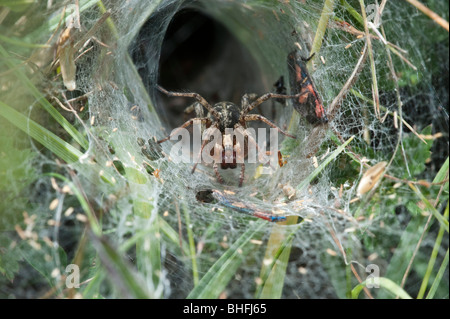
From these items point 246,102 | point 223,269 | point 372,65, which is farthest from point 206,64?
point 223,269

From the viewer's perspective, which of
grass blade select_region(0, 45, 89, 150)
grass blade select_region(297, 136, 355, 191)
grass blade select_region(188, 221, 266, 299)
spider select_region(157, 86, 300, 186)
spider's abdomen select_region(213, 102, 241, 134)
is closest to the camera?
grass blade select_region(188, 221, 266, 299)

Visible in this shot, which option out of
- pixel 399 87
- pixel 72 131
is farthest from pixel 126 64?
pixel 399 87

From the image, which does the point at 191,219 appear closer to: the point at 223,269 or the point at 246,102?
the point at 223,269

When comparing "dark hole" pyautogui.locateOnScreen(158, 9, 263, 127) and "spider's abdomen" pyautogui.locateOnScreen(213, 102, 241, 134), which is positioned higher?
"dark hole" pyautogui.locateOnScreen(158, 9, 263, 127)

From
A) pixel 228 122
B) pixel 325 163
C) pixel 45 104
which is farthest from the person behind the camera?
pixel 228 122

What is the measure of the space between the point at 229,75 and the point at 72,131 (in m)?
2.81

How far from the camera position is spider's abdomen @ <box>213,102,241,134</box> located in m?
3.36

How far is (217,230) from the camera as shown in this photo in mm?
2676

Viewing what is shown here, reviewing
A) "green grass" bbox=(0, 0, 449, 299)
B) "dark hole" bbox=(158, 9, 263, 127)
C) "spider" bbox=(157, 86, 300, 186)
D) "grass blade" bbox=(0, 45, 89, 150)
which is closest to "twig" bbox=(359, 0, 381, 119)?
"green grass" bbox=(0, 0, 449, 299)

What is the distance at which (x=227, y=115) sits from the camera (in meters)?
3.41

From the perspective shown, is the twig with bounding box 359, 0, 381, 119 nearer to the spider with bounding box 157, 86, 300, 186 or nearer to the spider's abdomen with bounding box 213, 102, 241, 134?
the spider with bounding box 157, 86, 300, 186

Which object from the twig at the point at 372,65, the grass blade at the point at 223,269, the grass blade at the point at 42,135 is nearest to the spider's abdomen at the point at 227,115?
the grass blade at the point at 223,269

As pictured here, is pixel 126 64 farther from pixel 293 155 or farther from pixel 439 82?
pixel 439 82
